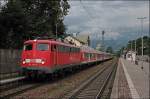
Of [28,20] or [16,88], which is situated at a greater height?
[28,20]

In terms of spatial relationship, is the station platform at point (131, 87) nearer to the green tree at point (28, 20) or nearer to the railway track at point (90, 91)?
the railway track at point (90, 91)

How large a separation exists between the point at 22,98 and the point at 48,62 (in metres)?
8.16

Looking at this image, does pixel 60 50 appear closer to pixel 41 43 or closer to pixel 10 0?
pixel 41 43

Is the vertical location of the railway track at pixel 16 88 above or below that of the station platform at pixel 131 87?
above

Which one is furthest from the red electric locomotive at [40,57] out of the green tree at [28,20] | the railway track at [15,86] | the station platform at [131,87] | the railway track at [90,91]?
→ the green tree at [28,20]

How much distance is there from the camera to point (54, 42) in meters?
26.6

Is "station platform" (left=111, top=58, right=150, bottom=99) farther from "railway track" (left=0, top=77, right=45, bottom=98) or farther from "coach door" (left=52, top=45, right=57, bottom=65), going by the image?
"railway track" (left=0, top=77, right=45, bottom=98)

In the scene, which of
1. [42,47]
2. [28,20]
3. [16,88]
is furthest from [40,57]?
[28,20]

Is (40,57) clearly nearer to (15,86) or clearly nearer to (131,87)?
(15,86)

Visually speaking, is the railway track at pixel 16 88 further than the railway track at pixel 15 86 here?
No

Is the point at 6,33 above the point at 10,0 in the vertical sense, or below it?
below

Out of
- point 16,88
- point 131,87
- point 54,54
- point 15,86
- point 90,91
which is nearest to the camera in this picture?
point 90,91

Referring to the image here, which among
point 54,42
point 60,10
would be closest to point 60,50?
point 54,42

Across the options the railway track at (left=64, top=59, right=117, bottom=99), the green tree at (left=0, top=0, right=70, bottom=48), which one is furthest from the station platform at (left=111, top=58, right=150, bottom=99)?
the green tree at (left=0, top=0, right=70, bottom=48)
